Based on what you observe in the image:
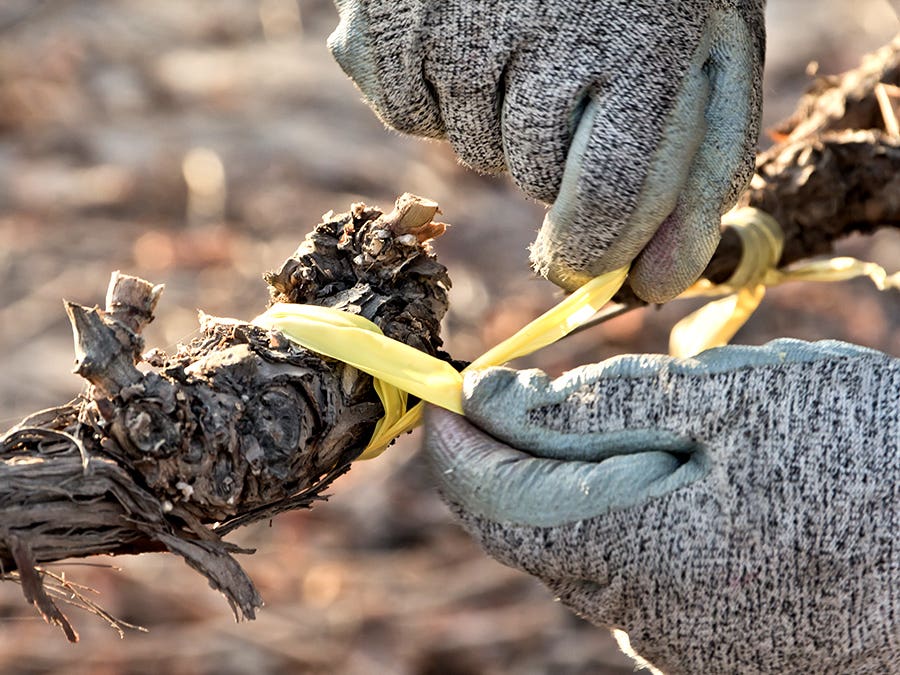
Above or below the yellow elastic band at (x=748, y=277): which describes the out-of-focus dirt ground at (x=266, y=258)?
below

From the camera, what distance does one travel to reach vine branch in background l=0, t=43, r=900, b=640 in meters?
1.14

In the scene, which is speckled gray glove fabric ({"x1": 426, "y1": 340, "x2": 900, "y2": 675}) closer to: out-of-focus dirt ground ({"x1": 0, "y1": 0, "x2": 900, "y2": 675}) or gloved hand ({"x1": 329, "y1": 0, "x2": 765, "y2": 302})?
gloved hand ({"x1": 329, "y1": 0, "x2": 765, "y2": 302})

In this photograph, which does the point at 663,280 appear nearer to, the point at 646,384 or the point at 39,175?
the point at 646,384

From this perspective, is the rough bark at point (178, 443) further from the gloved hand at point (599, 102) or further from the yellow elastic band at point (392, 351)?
the gloved hand at point (599, 102)

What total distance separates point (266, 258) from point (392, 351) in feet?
9.80

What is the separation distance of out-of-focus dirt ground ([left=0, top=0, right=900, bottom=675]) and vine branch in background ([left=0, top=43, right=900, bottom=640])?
2.61 feet

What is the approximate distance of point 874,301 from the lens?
3.97 metres

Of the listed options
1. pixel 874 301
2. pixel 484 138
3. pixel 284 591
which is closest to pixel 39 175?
pixel 284 591

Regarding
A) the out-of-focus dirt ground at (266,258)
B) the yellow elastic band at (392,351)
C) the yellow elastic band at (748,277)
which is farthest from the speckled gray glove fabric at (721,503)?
the out-of-focus dirt ground at (266,258)

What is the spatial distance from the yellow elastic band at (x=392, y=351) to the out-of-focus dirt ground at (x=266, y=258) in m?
0.82

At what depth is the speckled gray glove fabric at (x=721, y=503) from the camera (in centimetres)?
114

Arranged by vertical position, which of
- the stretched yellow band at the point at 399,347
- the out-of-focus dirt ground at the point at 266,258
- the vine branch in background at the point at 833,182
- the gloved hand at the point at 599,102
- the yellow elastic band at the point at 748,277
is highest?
the gloved hand at the point at 599,102

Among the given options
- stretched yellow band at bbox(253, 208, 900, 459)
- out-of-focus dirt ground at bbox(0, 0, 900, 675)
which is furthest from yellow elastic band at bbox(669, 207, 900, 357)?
out-of-focus dirt ground at bbox(0, 0, 900, 675)

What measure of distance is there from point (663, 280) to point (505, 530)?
35cm
